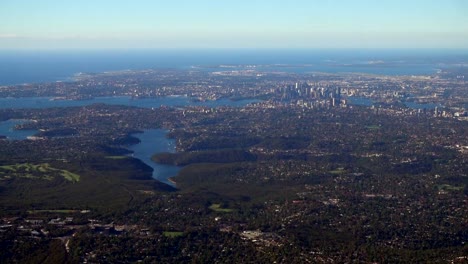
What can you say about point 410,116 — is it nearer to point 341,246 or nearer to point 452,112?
point 452,112

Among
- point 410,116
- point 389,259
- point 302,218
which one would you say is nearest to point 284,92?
point 410,116

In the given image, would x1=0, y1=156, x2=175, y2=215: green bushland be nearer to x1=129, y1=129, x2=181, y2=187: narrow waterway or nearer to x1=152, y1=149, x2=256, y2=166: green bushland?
x1=129, y1=129, x2=181, y2=187: narrow waterway

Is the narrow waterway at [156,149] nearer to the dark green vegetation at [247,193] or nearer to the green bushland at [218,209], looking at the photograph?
the dark green vegetation at [247,193]

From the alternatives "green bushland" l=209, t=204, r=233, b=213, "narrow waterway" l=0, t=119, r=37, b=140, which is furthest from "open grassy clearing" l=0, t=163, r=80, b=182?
"narrow waterway" l=0, t=119, r=37, b=140

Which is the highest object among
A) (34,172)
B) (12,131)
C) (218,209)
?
(12,131)

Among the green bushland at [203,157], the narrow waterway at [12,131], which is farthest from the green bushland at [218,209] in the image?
the narrow waterway at [12,131]

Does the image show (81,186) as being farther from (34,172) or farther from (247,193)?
(247,193)

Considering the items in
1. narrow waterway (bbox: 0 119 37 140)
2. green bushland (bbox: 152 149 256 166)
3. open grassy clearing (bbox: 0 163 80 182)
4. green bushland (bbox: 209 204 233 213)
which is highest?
narrow waterway (bbox: 0 119 37 140)

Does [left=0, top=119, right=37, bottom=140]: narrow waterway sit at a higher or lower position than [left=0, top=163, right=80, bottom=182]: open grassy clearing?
higher

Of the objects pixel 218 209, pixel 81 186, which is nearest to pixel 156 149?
pixel 81 186
